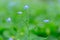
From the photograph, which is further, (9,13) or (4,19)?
(9,13)

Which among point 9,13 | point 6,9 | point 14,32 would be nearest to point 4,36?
point 14,32

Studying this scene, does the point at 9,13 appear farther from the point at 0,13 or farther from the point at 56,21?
the point at 56,21

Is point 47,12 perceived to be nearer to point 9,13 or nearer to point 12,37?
point 9,13

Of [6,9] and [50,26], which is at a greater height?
[6,9]

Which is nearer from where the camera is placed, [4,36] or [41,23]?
[4,36]

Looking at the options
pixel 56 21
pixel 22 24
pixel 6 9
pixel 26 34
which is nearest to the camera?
pixel 26 34

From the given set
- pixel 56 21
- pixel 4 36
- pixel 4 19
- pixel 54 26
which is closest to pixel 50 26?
pixel 54 26

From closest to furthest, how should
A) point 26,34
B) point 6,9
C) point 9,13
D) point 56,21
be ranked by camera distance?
1. point 26,34
2. point 56,21
3. point 9,13
4. point 6,9

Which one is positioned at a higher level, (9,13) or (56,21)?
(9,13)

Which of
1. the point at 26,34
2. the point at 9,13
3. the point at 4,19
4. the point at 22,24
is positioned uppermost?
the point at 9,13
